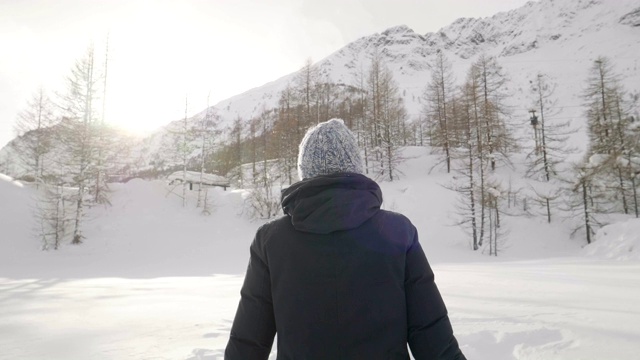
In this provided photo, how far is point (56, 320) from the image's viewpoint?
517 centimetres

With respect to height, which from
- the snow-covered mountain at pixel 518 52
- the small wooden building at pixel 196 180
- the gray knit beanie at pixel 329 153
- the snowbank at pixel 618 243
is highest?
the snow-covered mountain at pixel 518 52

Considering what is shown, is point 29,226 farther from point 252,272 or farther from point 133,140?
point 252,272

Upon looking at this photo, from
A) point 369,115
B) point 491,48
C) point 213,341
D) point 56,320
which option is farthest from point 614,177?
point 491,48

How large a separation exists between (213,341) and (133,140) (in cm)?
2523

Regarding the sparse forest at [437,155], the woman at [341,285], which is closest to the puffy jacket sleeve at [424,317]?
the woman at [341,285]

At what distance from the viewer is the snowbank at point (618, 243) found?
1351cm

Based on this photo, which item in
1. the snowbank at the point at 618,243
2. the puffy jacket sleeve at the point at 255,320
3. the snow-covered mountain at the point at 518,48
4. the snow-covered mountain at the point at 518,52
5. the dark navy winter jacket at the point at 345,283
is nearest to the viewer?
the dark navy winter jacket at the point at 345,283

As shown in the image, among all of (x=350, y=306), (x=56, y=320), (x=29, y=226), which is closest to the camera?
(x=350, y=306)

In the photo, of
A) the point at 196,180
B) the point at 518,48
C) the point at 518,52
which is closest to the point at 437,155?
the point at 196,180

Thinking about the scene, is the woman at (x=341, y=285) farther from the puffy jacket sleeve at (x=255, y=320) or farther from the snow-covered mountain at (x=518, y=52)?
the snow-covered mountain at (x=518, y=52)

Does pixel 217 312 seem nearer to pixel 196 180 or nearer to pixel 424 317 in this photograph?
pixel 424 317

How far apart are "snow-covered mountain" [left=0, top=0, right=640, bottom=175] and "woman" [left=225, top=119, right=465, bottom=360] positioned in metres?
52.6

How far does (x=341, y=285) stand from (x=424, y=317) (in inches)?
16.1

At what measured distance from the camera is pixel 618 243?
48.6ft
